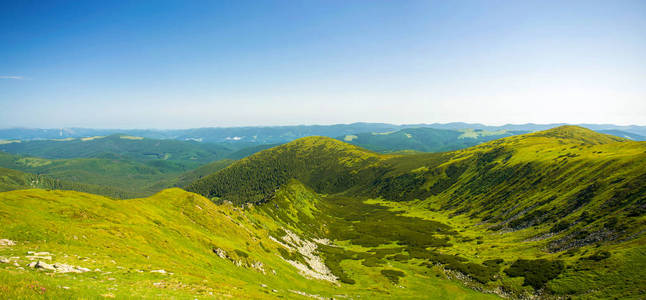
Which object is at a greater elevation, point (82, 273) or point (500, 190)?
point (82, 273)

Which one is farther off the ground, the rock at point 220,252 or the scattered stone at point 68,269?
the scattered stone at point 68,269

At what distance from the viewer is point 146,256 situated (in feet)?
133

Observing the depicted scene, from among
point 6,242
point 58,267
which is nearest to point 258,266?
point 58,267

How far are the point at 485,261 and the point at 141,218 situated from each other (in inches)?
4314

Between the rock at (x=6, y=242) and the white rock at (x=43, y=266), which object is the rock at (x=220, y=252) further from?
the white rock at (x=43, y=266)

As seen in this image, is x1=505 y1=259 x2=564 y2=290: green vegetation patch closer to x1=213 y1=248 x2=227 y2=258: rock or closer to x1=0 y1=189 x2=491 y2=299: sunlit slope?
x1=0 y1=189 x2=491 y2=299: sunlit slope

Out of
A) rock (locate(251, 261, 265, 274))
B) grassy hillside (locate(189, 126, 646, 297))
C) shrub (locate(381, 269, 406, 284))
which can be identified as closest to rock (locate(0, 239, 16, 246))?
rock (locate(251, 261, 265, 274))

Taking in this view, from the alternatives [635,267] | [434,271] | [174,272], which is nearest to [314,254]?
[434,271]

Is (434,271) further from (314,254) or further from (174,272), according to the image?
(174,272)

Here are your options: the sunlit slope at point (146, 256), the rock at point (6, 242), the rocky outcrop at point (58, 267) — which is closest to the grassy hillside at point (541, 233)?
the sunlit slope at point (146, 256)

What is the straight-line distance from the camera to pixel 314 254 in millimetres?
115875

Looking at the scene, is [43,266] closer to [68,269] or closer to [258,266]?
[68,269]

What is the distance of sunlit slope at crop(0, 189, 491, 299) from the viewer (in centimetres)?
2422

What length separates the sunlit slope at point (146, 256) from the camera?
2422 cm
